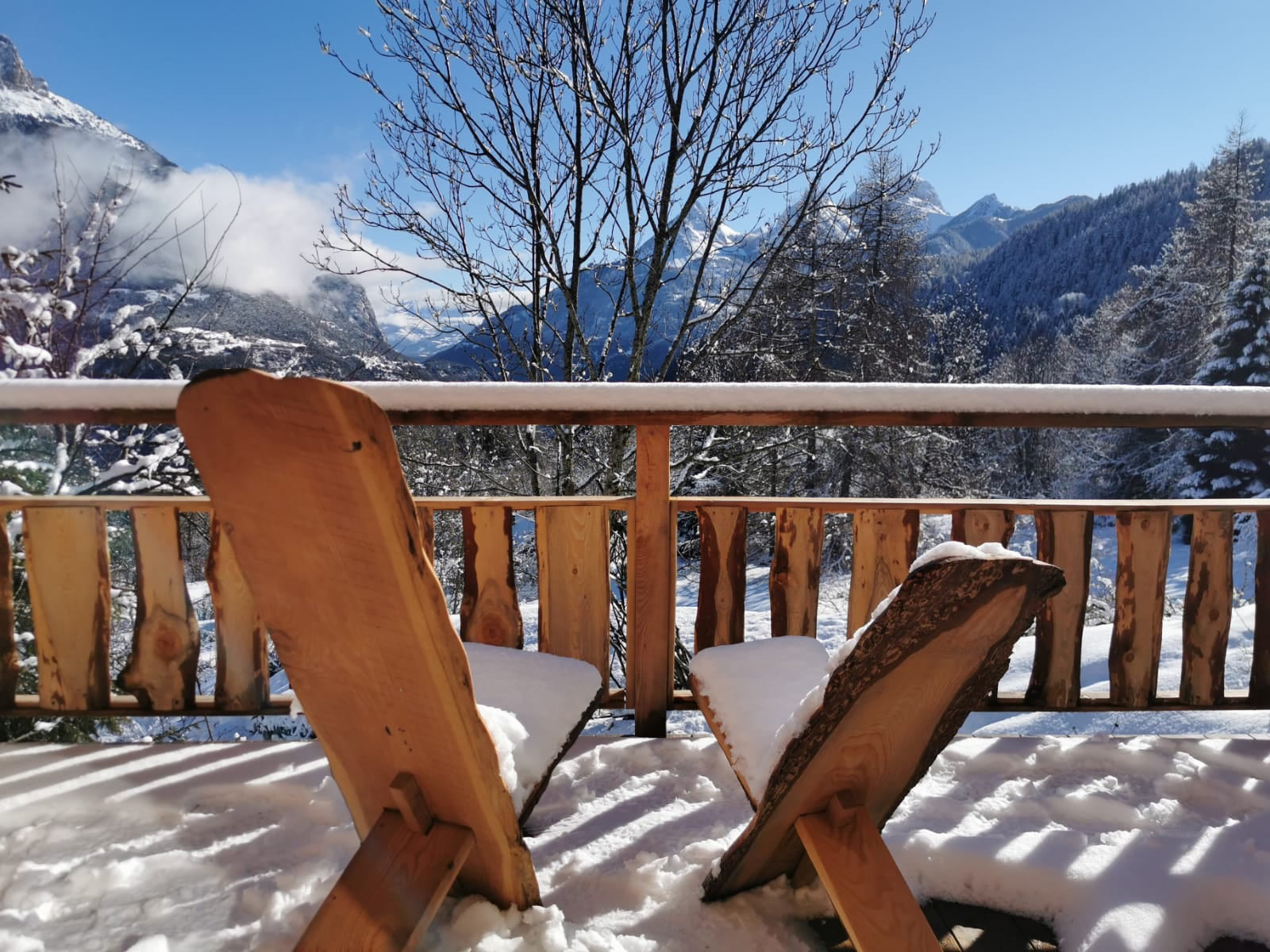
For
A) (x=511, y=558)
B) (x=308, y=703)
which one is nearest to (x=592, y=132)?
(x=511, y=558)

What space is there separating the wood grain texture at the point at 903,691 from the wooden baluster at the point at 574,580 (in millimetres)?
815

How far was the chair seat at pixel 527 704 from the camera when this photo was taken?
939 mm

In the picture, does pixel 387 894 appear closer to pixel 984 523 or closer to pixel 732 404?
pixel 732 404

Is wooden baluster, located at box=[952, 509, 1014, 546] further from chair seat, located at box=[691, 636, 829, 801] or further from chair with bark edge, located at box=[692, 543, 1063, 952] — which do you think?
chair with bark edge, located at box=[692, 543, 1063, 952]

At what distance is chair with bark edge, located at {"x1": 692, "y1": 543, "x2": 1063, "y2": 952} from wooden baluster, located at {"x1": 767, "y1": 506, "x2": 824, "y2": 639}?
2.26 feet

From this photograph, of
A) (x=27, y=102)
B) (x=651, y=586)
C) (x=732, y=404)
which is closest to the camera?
(x=732, y=404)

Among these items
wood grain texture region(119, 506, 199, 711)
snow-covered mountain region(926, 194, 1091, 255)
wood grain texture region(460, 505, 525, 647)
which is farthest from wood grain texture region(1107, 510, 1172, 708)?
snow-covered mountain region(926, 194, 1091, 255)

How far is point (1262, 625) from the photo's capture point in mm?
1770

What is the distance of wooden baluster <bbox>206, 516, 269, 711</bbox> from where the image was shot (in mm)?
1710

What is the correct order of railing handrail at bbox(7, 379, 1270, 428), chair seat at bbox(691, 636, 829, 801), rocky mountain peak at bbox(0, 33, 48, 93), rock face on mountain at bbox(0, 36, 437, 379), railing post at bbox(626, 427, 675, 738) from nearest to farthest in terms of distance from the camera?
chair seat at bbox(691, 636, 829, 801)
railing handrail at bbox(7, 379, 1270, 428)
railing post at bbox(626, 427, 675, 738)
rock face on mountain at bbox(0, 36, 437, 379)
rocky mountain peak at bbox(0, 33, 48, 93)

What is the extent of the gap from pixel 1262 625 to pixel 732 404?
1585 millimetres

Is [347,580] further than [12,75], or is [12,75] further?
[12,75]

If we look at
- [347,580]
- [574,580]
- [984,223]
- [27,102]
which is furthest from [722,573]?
[984,223]

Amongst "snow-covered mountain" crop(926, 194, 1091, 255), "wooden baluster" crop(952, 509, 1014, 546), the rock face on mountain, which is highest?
"snow-covered mountain" crop(926, 194, 1091, 255)
